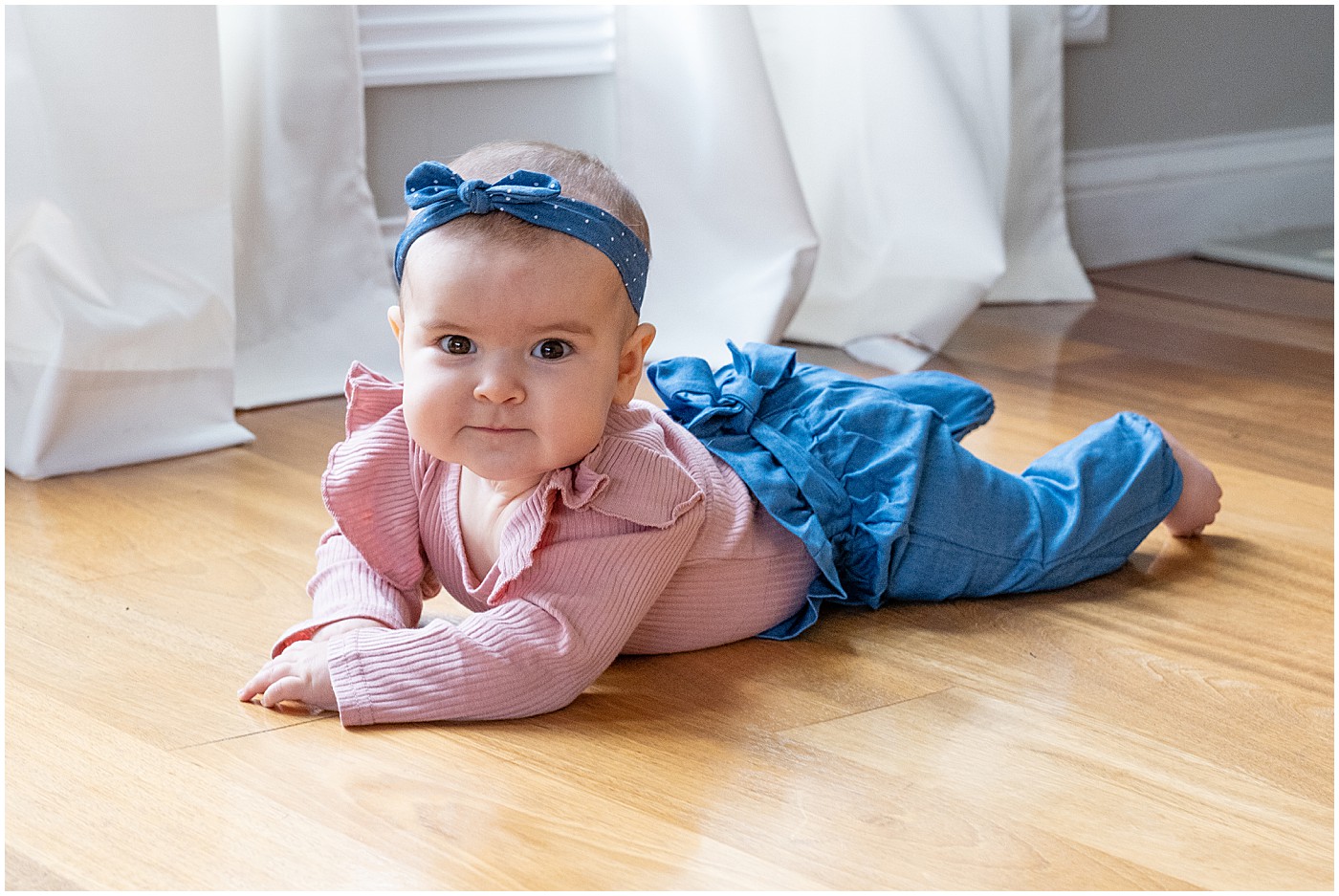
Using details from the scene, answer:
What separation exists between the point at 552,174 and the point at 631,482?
20 centimetres

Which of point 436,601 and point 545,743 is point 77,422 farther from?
point 545,743

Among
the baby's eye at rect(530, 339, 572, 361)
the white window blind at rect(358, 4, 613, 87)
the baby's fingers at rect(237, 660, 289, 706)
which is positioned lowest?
the baby's fingers at rect(237, 660, 289, 706)

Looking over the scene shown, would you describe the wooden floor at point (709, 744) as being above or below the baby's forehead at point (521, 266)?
below

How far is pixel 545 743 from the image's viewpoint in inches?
36.1

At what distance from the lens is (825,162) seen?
219 cm

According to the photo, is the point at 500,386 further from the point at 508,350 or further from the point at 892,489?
the point at 892,489

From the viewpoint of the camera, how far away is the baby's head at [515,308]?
92 cm

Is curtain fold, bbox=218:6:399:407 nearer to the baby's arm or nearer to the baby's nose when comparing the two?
the baby's arm

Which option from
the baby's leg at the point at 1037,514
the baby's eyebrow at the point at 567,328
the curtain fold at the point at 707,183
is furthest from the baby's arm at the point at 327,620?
the curtain fold at the point at 707,183

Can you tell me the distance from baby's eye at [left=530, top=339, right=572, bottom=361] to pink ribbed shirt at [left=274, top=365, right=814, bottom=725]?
0.25 feet

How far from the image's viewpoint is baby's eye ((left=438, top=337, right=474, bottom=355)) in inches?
37.3

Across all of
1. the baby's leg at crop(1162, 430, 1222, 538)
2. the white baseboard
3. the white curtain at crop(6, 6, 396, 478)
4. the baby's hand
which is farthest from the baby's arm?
the white baseboard

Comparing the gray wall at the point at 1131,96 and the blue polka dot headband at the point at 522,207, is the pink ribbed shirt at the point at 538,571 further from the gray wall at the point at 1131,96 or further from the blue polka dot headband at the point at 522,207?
the gray wall at the point at 1131,96

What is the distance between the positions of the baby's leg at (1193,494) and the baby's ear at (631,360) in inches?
19.6
